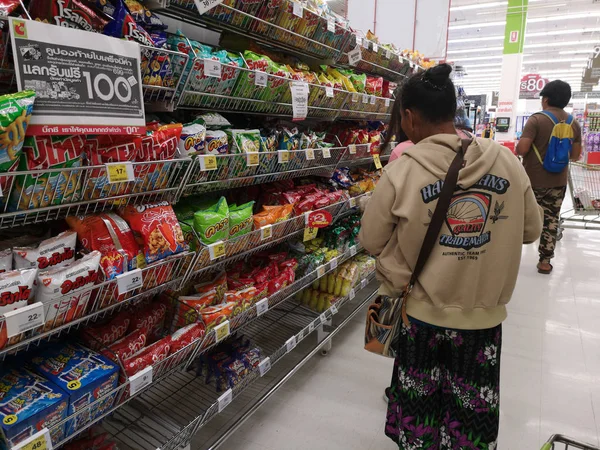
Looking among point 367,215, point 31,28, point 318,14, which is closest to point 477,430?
point 367,215

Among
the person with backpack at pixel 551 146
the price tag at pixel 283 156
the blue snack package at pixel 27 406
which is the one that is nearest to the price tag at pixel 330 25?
the price tag at pixel 283 156

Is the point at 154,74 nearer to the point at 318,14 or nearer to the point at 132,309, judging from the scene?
the point at 132,309

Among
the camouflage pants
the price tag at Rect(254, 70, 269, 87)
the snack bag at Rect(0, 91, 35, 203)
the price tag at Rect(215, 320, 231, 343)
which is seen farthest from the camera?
the camouflage pants

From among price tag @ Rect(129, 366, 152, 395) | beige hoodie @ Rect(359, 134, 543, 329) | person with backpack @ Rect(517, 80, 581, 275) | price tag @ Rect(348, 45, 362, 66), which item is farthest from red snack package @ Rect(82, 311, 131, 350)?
person with backpack @ Rect(517, 80, 581, 275)

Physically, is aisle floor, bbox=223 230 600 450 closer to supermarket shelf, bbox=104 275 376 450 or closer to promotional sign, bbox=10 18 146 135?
supermarket shelf, bbox=104 275 376 450

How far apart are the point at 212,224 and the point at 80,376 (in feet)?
2.25

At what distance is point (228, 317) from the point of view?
6.07 ft

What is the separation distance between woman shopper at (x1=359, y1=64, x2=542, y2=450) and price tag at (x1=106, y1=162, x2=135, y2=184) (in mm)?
770

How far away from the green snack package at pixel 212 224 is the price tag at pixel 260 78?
578 mm

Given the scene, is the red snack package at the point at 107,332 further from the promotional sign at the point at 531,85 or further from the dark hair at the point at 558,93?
the promotional sign at the point at 531,85

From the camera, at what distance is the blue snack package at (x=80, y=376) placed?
1.21 metres

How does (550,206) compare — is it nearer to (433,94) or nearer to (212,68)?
(433,94)

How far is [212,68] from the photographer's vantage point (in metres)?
1.59

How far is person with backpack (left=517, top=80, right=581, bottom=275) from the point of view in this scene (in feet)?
13.2
